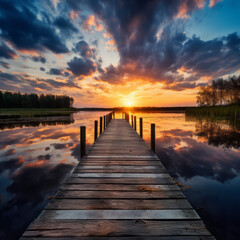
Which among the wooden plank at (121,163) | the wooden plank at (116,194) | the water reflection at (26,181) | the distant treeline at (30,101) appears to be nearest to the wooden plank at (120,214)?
the wooden plank at (116,194)

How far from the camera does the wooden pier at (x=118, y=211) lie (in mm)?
1904

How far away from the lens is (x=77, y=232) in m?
1.92

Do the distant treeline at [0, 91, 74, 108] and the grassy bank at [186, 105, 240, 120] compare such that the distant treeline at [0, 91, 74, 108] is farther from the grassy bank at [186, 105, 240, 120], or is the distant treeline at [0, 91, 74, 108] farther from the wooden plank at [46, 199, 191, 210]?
the wooden plank at [46, 199, 191, 210]

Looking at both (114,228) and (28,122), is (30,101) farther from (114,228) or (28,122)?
(114,228)

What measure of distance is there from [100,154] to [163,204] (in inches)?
145

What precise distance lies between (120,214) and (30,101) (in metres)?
112

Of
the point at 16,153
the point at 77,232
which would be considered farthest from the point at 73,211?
the point at 16,153

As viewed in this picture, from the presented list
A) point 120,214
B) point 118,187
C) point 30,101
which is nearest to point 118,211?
point 120,214

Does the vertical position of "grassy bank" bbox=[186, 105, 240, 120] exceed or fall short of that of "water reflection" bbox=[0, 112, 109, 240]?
it exceeds it

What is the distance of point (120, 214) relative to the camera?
2254 mm

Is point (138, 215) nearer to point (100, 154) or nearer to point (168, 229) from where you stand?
point (168, 229)

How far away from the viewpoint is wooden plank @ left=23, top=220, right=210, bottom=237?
1.90 metres

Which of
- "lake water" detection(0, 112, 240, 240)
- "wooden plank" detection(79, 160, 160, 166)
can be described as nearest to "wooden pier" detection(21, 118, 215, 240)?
"wooden plank" detection(79, 160, 160, 166)

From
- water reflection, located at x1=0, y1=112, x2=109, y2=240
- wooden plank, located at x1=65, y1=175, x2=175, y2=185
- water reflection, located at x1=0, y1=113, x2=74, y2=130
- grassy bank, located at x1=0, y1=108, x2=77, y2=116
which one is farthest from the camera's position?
grassy bank, located at x1=0, y1=108, x2=77, y2=116
